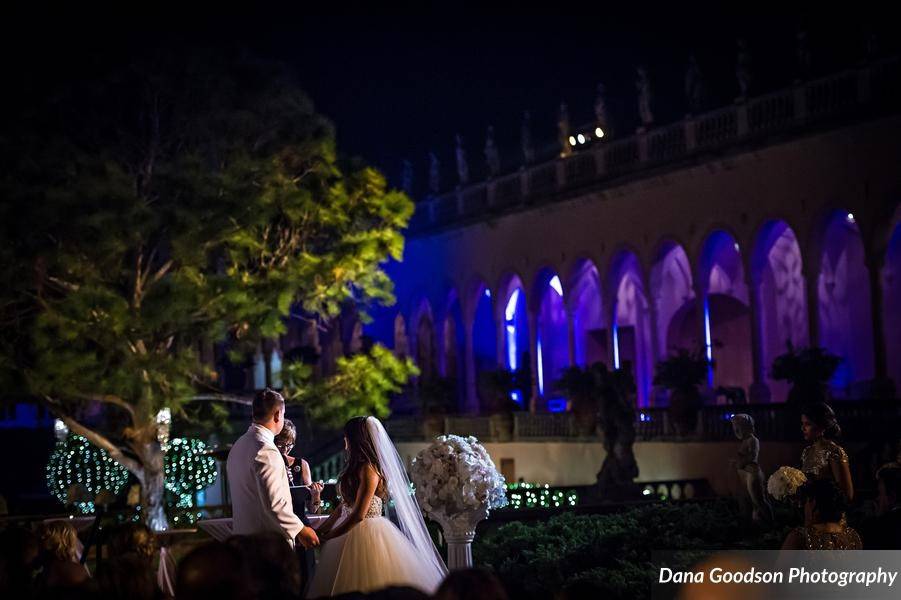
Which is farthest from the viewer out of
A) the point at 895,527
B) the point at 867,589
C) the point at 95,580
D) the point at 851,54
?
the point at 851,54

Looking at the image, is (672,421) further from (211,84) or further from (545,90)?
(545,90)

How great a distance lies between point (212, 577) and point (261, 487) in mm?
2602

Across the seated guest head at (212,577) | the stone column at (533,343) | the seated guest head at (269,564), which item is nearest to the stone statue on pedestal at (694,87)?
the stone column at (533,343)

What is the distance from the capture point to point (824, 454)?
9211 millimetres

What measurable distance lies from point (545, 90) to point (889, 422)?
1774cm

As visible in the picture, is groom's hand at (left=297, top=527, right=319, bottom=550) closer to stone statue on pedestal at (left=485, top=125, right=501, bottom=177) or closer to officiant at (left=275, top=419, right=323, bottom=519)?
officiant at (left=275, top=419, right=323, bottom=519)

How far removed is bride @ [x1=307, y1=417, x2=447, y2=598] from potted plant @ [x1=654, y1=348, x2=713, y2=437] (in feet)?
56.5

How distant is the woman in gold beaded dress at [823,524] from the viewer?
8.20 m

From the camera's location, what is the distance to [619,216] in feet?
101

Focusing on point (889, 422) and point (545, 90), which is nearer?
point (889, 422)

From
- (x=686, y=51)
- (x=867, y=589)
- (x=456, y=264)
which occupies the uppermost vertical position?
(x=686, y=51)

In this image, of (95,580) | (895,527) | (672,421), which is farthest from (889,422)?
(95,580)

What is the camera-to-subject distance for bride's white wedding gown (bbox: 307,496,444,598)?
834 cm

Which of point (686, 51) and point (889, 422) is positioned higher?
point (686, 51)
